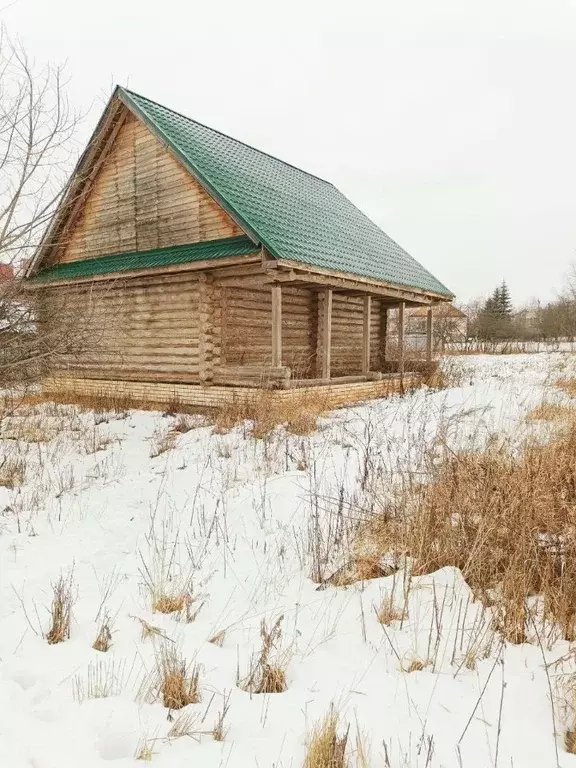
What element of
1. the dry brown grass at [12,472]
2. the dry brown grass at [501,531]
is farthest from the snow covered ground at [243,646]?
the dry brown grass at [12,472]

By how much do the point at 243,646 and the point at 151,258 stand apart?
9.60 m

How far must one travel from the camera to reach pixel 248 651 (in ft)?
8.96

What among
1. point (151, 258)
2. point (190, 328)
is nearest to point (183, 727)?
point (190, 328)

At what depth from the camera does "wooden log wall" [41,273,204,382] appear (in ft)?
→ 35.1

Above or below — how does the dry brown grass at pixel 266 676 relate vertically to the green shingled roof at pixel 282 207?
below

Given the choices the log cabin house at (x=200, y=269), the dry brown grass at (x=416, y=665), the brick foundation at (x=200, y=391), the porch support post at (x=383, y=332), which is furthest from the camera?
the porch support post at (x=383, y=332)

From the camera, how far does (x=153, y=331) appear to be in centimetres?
1172

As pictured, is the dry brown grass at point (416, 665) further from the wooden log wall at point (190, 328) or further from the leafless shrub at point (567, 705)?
the wooden log wall at point (190, 328)

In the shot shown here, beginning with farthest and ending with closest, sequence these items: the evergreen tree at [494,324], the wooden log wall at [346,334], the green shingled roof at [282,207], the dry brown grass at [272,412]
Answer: the evergreen tree at [494,324] < the wooden log wall at [346,334] < the green shingled roof at [282,207] < the dry brown grass at [272,412]

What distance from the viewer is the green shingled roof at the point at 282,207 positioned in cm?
977

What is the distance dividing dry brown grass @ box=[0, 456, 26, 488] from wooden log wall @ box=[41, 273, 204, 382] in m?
3.32

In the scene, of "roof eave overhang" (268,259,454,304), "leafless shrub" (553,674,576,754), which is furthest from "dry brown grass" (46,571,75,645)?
"roof eave overhang" (268,259,454,304)

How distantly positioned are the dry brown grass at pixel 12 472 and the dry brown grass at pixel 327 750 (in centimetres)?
503

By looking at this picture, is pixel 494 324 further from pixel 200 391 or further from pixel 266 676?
pixel 266 676
